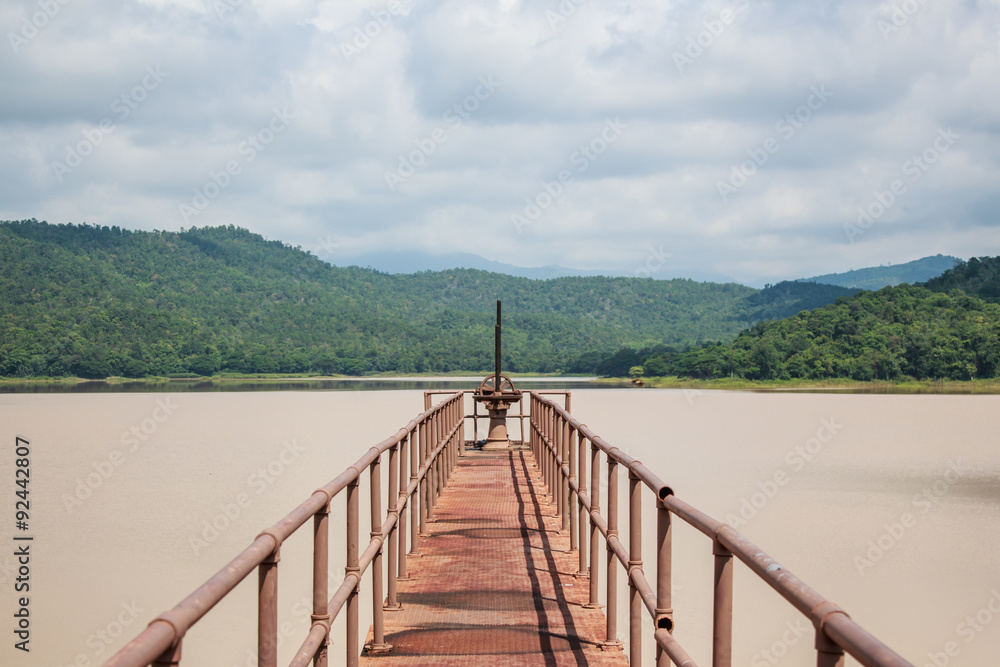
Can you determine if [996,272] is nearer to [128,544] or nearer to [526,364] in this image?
[526,364]

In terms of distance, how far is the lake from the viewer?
1055cm

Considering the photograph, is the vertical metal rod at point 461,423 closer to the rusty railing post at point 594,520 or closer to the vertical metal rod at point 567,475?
the vertical metal rod at point 567,475

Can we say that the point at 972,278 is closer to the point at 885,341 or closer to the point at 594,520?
the point at 885,341

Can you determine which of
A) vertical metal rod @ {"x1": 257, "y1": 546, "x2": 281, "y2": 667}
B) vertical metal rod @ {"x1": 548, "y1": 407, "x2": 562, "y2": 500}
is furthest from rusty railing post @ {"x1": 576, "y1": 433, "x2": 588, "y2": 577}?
vertical metal rod @ {"x1": 257, "y1": 546, "x2": 281, "y2": 667}

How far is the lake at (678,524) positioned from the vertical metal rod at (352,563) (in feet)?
20.8

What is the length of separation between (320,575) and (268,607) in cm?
74

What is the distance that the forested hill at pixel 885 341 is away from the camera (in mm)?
72688

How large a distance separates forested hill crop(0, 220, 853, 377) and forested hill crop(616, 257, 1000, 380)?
94.6 ft

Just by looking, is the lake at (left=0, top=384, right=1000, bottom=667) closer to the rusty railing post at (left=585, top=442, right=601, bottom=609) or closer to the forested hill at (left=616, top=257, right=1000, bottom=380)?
the rusty railing post at (left=585, top=442, right=601, bottom=609)

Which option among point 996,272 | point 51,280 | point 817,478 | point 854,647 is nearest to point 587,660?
point 854,647

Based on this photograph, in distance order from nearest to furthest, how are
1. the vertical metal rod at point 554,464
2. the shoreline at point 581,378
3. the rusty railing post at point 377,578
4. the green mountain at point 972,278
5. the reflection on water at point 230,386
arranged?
the rusty railing post at point 377,578 → the vertical metal rod at point 554,464 → the shoreline at point 581,378 → the reflection on water at point 230,386 → the green mountain at point 972,278

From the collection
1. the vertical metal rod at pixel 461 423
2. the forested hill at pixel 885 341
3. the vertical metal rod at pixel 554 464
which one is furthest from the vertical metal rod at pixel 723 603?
the forested hill at pixel 885 341

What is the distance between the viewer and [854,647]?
131cm

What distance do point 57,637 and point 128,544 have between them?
481 cm
